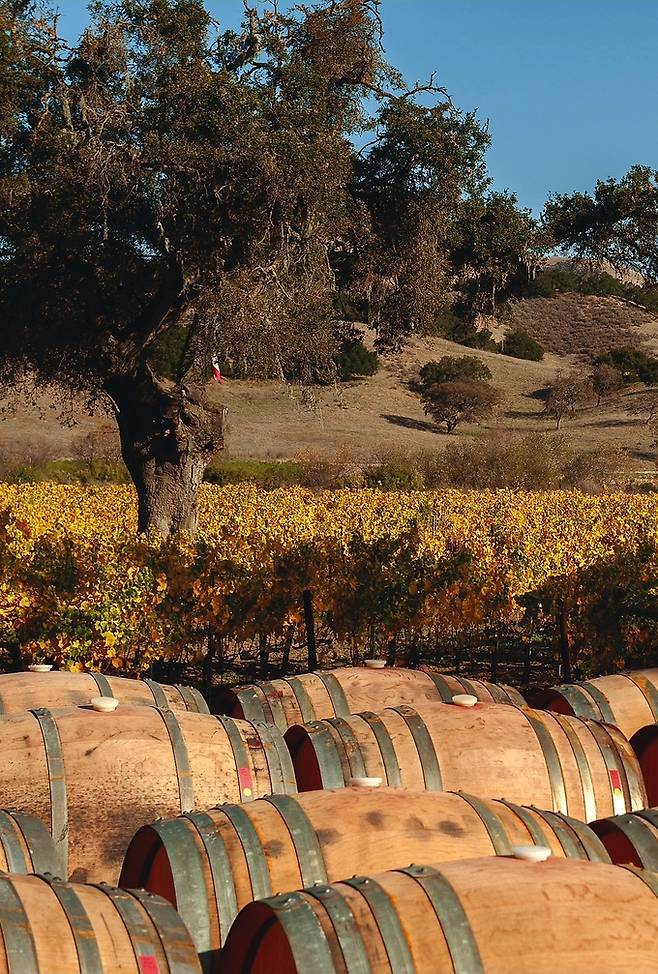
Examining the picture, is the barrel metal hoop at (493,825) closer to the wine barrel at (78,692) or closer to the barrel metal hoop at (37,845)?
the barrel metal hoop at (37,845)

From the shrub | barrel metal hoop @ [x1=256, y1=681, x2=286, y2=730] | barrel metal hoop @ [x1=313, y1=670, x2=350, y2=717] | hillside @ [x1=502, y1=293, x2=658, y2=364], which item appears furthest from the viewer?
hillside @ [x1=502, y1=293, x2=658, y2=364]

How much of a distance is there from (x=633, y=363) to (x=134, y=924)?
75477 mm

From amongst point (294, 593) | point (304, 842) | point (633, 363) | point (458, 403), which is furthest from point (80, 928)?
point (633, 363)

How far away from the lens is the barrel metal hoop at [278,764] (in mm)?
5582

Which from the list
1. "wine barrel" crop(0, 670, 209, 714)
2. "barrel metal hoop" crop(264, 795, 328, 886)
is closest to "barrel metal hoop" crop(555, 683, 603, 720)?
"wine barrel" crop(0, 670, 209, 714)

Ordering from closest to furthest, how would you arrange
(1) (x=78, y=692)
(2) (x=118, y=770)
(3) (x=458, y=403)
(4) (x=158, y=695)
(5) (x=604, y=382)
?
1. (2) (x=118, y=770)
2. (1) (x=78, y=692)
3. (4) (x=158, y=695)
4. (3) (x=458, y=403)
5. (5) (x=604, y=382)

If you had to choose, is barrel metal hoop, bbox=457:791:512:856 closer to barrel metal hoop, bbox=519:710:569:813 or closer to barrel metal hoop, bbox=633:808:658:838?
barrel metal hoop, bbox=633:808:658:838

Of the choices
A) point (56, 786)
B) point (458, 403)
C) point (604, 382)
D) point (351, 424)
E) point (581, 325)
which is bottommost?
point (56, 786)

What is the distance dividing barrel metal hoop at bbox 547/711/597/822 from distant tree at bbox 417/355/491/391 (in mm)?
59836

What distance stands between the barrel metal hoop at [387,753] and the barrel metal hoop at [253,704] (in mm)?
1384

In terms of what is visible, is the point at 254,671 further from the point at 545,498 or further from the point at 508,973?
the point at 545,498

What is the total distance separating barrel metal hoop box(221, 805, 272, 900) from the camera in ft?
13.7

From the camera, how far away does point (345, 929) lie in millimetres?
3268

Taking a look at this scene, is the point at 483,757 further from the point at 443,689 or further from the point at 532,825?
the point at 443,689
